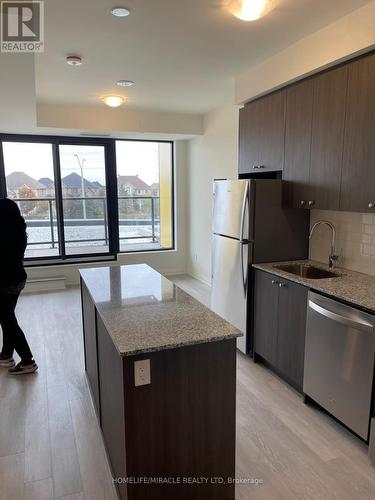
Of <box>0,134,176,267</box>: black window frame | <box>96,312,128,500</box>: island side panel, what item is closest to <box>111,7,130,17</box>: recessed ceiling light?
<box>96,312,128,500</box>: island side panel

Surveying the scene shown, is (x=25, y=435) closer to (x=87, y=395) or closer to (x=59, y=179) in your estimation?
A: (x=87, y=395)

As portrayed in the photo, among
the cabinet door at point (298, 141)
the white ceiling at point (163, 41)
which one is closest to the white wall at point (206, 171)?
the white ceiling at point (163, 41)

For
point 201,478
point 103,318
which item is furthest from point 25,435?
point 201,478

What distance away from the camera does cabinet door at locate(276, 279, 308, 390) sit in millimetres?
2697

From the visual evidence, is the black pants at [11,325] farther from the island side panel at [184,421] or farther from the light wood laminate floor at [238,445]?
the island side panel at [184,421]

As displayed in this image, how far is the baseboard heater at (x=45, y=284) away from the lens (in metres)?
5.66

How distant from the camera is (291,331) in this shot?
9.23ft

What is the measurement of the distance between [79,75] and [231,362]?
11.0 feet

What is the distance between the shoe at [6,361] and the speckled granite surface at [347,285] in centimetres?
243

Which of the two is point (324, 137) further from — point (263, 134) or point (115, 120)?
point (115, 120)

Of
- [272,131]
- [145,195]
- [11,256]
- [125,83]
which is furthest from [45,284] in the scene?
[272,131]

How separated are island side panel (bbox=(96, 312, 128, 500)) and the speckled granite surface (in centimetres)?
148

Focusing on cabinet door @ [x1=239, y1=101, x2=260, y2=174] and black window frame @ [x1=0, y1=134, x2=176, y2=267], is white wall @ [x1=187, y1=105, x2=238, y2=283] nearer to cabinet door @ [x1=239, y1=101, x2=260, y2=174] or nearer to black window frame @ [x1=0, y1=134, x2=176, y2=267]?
black window frame @ [x1=0, y1=134, x2=176, y2=267]

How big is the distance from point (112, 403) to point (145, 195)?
5047 millimetres
